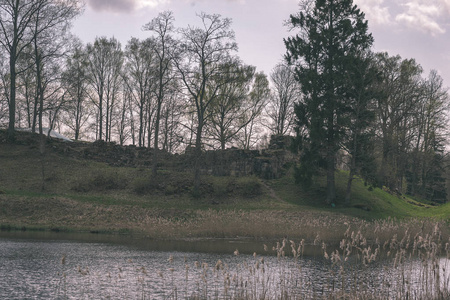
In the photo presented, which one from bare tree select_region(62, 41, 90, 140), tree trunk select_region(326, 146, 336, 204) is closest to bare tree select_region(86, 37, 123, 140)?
bare tree select_region(62, 41, 90, 140)

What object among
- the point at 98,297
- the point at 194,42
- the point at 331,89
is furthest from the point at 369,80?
the point at 98,297

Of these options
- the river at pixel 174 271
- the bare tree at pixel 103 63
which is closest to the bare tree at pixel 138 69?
the bare tree at pixel 103 63

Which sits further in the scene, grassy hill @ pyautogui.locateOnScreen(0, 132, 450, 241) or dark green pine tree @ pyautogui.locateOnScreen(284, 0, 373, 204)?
dark green pine tree @ pyautogui.locateOnScreen(284, 0, 373, 204)

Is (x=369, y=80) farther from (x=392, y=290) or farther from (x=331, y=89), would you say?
(x=392, y=290)

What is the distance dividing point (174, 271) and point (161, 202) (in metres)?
22.9

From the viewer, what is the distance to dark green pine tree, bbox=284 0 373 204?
135 ft

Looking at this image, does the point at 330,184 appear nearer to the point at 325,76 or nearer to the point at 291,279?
the point at 325,76

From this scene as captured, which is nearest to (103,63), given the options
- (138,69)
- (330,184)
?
(138,69)

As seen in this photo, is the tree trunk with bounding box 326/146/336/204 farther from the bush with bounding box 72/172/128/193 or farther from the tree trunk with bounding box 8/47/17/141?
the tree trunk with bounding box 8/47/17/141

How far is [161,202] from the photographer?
38.1 metres

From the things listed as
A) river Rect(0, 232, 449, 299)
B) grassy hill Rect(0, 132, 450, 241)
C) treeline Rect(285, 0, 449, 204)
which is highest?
treeline Rect(285, 0, 449, 204)

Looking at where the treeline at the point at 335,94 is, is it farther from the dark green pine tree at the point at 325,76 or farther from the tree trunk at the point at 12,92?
the tree trunk at the point at 12,92

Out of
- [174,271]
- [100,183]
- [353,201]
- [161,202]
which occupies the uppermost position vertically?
[100,183]

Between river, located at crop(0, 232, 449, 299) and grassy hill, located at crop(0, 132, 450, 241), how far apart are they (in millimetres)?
3413
